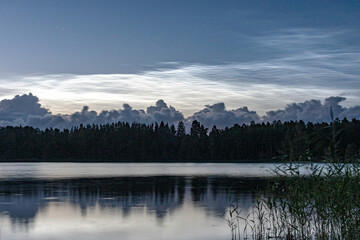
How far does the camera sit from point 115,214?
26.8 meters

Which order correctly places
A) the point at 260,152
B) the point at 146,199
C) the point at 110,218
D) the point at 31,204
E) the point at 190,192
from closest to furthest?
the point at 110,218
the point at 31,204
the point at 146,199
the point at 190,192
the point at 260,152

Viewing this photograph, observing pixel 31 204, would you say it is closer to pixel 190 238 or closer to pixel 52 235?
pixel 52 235

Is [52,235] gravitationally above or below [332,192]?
below

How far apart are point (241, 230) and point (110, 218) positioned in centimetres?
756

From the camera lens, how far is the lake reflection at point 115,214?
836 inches

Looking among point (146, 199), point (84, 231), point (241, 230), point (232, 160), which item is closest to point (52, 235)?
point (84, 231)

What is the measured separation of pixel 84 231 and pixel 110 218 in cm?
367

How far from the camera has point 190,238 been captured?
20.4 m

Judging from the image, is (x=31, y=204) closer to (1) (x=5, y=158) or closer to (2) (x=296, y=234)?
(2) (x=296, y=234)

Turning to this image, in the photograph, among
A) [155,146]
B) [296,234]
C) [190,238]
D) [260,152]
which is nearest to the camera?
[296,234]

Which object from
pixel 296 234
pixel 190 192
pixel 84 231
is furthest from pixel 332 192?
pixel 190 192

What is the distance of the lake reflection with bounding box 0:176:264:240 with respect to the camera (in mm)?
21234

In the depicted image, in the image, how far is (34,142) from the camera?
193125 millimetres

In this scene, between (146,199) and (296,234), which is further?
(146,199)
